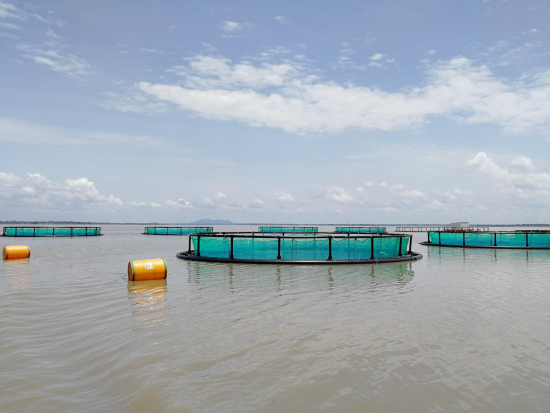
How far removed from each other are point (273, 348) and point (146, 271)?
11095 millimetres

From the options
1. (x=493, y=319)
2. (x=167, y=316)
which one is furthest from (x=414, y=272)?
(x=167, y=316)

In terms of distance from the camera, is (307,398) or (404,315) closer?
(307,398)

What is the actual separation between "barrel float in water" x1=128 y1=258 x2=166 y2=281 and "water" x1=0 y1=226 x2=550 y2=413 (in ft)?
4.78

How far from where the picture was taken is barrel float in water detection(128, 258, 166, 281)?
17.4 metres

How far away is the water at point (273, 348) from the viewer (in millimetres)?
5945

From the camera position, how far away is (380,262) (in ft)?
84.5

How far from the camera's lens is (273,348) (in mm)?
8164

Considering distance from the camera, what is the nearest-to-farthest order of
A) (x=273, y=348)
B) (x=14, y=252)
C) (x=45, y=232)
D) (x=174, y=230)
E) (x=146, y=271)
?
(x=273, y=348)
(x=146, y=271)
(x=14, y=252)
(x=45, y=232)
(x=174, y=230)

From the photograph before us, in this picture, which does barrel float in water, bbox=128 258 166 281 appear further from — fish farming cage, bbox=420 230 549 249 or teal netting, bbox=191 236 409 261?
fish farming cage, bbox=420 230 549 249

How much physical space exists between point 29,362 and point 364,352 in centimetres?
679

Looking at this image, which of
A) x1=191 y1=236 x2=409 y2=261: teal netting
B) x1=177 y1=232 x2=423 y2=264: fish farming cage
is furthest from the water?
x1=191 y1=236 x2=409 y2=261: teal netting

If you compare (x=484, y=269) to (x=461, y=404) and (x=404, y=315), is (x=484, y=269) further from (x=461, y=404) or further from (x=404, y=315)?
(x=461, y=404)

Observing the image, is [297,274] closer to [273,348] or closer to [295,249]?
[295,249]

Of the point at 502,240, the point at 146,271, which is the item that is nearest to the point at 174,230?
the point at 502,240
